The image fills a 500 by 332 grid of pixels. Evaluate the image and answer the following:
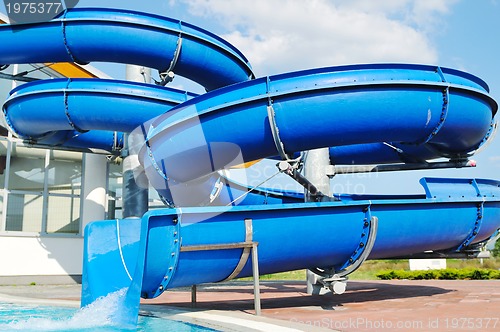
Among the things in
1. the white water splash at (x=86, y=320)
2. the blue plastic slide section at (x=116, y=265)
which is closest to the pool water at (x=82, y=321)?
the white water splash at (x=86, y=320)

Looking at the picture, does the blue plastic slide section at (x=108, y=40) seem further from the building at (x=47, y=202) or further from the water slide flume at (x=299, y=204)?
the building at (x=47, y=202)

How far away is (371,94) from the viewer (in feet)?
22.7

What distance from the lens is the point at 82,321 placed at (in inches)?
251

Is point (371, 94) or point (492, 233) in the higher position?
point (371, 94)

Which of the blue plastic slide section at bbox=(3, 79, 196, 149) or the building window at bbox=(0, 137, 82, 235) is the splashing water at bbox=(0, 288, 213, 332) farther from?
the building window at bbox=(0, 137, 82, 235)

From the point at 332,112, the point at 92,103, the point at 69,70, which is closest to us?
the point at 332,112

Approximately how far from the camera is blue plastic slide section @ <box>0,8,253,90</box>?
1034 centimetres

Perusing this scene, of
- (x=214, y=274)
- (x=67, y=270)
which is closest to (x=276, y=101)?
(x=214, y=274)

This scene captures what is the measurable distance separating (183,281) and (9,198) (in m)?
9.72

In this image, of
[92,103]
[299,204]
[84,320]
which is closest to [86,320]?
[84,320]

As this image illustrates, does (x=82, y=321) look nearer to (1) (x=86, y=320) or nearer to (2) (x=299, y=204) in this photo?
(1) (x=86, y=320)

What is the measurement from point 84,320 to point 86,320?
3cm

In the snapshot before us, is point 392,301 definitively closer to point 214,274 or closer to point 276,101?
point 214,274

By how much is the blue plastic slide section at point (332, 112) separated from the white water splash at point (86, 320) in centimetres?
251
